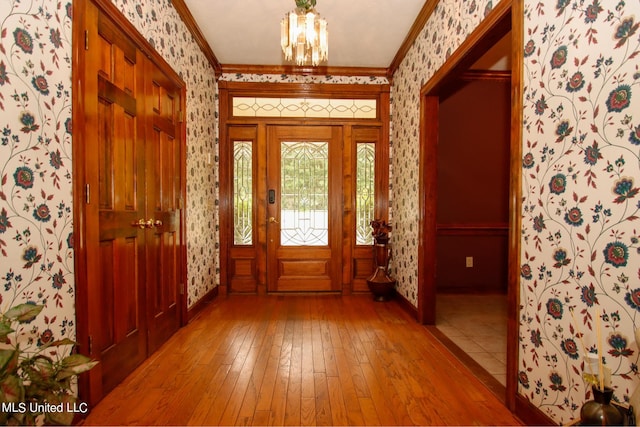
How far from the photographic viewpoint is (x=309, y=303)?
12.3 feet

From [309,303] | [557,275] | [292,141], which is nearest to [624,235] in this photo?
[557,275]

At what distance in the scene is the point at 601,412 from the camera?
93 centimetres

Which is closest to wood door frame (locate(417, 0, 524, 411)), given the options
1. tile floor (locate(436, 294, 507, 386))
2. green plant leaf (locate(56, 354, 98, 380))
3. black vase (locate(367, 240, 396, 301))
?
tile floor (locate(436, 294, 507, 386))

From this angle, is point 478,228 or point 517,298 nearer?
point 517,298

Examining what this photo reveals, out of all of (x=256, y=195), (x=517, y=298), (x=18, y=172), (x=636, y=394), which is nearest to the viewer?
(x=636, y=394)

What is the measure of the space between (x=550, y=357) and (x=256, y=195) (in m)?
3.28

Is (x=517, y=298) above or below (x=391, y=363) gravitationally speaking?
above

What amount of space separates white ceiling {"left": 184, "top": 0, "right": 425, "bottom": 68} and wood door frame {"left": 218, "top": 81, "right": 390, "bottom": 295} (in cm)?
28

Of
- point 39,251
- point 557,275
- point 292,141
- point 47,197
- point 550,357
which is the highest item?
point 292,141

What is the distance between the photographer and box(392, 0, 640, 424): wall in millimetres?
1137

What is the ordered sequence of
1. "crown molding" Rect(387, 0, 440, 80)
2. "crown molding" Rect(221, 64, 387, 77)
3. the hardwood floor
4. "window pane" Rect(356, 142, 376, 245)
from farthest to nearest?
1. "window pane" Rect(356, 142, 376, 245)
2. "crown molding" Rect(221, 64, 387, 77)
3. "crown molding" Rect(387, 0, 440, 80)
4. the hardwood floor

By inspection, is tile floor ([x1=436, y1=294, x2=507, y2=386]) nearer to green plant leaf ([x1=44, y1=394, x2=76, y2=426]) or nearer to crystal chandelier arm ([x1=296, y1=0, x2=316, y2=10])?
green plant leaf ([x1=44, y1=394, x2=76, y2=426])

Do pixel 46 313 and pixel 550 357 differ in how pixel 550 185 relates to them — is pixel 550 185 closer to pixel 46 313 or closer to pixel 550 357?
pixel 550 357

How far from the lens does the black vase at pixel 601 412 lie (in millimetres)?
923
